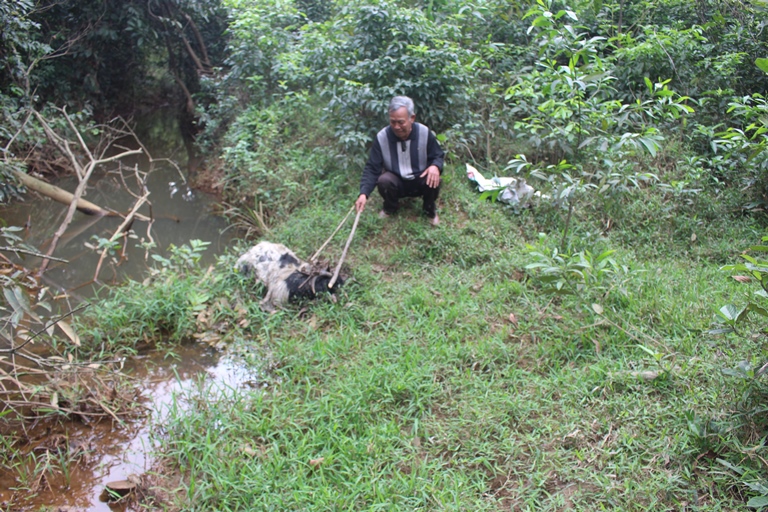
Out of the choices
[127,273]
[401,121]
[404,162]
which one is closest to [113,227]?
[127,273]

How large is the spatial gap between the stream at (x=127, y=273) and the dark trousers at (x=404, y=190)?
184 centimetres

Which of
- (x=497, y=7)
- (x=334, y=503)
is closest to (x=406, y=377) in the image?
(x=334, y=503)

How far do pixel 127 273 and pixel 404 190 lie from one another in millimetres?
2640

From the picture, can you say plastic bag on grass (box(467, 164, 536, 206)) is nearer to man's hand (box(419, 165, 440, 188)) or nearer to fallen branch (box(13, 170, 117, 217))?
man's hand (box(419, 165, 440, 188))

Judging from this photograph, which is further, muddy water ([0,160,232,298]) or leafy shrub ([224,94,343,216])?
leafy shrub ([224,94,343,216])

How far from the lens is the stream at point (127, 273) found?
9.44 feet

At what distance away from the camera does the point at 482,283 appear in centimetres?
400

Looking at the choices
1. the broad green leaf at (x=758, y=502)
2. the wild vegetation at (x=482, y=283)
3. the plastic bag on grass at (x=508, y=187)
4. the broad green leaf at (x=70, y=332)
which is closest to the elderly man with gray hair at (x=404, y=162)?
the wild vegetation at (x=482, y=283)

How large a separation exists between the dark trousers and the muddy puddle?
1.91 meters

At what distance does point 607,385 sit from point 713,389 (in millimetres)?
475

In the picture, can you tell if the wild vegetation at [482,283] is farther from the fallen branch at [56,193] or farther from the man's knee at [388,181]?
the man's knee at [388,181]

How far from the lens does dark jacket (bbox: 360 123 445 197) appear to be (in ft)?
14.9

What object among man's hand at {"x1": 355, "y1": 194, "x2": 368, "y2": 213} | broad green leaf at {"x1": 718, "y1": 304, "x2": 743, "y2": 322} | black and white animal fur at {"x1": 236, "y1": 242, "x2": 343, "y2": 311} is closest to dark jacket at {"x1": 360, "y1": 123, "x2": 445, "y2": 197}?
man's hand at {"x1": 355, "y1": 194, "x2": 368, "y2": 213}

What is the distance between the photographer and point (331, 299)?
397 centimetres
